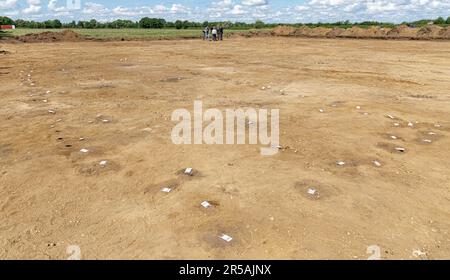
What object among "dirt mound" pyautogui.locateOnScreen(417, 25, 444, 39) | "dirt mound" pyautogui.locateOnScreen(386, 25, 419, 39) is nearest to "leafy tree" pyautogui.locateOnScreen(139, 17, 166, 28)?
"dirt mound" pyautogui.locateOnScreen(386, 25, 419, 39)

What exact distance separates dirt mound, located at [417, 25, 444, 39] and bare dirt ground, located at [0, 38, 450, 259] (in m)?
32.2

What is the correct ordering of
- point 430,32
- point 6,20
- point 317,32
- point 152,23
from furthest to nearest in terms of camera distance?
point 152,23, point 6,20, point 317,32, point 430,32

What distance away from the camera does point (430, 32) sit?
3978 cm

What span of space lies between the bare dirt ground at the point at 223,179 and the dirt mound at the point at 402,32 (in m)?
33.6

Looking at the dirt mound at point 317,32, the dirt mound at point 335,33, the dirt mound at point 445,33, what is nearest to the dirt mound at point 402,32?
the dirt mound at point 445,33

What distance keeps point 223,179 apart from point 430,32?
4248 centimetres

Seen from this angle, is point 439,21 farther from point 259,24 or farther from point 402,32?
point 259,24

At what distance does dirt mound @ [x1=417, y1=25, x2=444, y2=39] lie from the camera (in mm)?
39178

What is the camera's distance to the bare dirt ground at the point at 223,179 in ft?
14.2

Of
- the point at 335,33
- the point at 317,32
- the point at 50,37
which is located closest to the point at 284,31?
the point at 317,32

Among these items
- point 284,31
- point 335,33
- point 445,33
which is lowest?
point 445,33

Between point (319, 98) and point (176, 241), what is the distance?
8819 millimetres

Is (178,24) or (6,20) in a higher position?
(6,20)

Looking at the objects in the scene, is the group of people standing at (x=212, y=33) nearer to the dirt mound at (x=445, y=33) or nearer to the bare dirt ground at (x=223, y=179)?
the dirt mound at (x=445, y=33)
